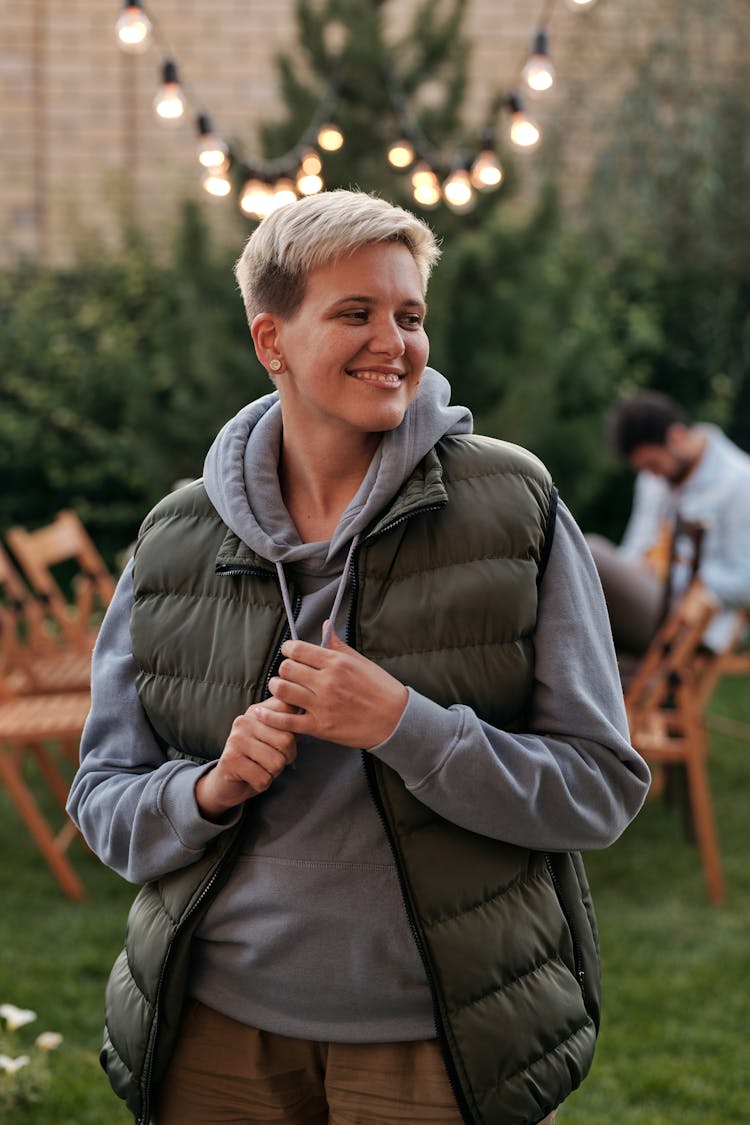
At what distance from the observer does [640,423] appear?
5398mm

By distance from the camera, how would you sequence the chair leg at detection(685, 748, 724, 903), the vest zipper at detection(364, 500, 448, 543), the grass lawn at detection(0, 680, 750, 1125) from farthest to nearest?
the chair leg at detection(685, 748, 724, 903) → the grass lawn at detection(0, 680, 750, 1125) → the vest zipper at detection(364, 500, 448, 543)

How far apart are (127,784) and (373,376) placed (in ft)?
1.85

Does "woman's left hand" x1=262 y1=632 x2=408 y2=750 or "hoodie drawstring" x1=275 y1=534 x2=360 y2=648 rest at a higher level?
"hoodie drawstring" x1=275 y1=534 x2=360 y2=648

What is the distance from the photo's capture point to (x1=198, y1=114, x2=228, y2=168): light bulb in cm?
438

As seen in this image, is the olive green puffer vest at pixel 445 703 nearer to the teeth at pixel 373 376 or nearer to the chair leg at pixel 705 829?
the teeth at pixel 373 376

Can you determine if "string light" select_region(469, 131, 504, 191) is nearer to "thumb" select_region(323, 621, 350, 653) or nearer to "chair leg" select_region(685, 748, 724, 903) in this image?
"chair leg" select_region(685, 748, 724, 903)

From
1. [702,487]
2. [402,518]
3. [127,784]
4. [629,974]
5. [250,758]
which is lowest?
[629,974]

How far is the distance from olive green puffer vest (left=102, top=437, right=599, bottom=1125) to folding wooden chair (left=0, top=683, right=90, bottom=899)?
9.31 ft

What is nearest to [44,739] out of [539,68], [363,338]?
[539,68]

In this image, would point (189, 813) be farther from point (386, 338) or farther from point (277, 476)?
point (386, 338)

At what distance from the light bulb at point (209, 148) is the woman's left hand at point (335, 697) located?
3260 mm

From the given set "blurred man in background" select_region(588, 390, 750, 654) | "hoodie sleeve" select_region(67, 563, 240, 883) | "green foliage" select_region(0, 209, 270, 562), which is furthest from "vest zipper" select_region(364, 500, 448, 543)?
"green foliage" select_region(0, 209, 270, 562)

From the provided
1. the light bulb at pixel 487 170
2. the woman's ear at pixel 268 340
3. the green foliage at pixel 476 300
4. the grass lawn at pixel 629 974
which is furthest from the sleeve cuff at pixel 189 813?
the green foliage at pixel 476 300

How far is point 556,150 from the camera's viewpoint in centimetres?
939
